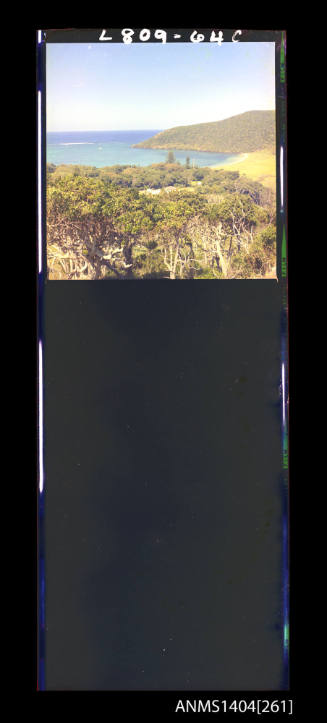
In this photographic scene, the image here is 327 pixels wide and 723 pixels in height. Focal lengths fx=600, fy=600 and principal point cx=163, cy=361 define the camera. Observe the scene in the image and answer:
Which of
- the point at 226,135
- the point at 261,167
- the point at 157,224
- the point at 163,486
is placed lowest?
the point at 163,486

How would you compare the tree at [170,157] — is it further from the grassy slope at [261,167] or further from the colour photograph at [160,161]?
the grassy slope at [261,167]

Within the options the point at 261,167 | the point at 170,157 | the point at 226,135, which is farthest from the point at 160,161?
the point at 261,167

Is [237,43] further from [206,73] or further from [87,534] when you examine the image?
[87,534]

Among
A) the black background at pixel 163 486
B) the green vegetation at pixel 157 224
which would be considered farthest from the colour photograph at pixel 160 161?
the black background at pixel 163 486

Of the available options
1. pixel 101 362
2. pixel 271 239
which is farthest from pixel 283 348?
pixel 101 362

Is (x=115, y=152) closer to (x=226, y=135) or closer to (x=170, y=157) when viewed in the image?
(x=170, y=157)

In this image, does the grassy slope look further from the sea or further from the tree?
the tree

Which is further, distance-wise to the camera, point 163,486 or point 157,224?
point 157,224
